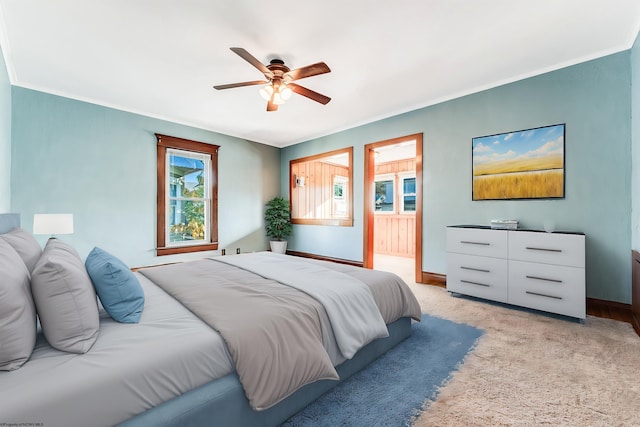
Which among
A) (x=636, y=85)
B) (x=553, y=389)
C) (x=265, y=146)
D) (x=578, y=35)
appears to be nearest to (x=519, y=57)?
(x=578, y=35)

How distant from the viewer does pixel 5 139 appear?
2.98 m

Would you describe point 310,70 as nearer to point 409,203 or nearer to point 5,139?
point 5,139

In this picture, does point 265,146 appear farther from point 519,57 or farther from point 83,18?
point 519,57

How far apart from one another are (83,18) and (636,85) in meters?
4.89

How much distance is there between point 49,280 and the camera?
1108 mm

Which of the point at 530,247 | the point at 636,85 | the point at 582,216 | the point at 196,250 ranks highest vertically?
the point at 636,85

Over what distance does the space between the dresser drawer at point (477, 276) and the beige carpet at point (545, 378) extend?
459mm

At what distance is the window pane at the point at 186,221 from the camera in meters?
4.88

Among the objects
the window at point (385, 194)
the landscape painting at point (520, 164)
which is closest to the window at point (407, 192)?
the window at point (385, 194)

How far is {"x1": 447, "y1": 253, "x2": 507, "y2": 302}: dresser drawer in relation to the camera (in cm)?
311

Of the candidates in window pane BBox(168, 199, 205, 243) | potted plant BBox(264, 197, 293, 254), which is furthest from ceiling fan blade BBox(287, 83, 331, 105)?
potted plant BBox(264, 197, 293, 254)

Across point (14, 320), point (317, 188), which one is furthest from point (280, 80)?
point (317, 188)

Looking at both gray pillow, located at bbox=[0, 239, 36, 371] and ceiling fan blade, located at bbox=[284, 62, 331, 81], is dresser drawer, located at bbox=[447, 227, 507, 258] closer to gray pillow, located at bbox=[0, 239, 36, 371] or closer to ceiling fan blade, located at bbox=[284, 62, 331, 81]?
ceiling fan blade, located at bbox=[284, 62, 331, 81]

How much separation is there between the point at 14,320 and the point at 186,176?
446 centimetres
